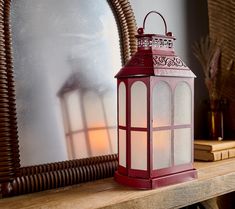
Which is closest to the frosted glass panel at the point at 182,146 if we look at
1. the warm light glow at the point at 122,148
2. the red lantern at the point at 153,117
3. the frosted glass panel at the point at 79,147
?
the red lantern at the point at 153,117

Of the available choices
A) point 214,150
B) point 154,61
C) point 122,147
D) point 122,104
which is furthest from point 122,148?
point 214,150

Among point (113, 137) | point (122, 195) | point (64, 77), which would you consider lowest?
point (122, 195)

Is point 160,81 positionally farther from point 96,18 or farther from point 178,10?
point 178,10

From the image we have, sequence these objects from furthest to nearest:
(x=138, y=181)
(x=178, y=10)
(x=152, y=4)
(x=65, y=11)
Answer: (x=178, y=10) < (x=152, y=4) < (x=65, y=11) < (x=138, y=181)

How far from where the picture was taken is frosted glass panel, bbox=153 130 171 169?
869 millimetres

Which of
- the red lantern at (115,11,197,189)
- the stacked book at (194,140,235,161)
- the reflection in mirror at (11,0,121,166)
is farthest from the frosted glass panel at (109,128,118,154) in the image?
the stacked book at (194,140,235,161)

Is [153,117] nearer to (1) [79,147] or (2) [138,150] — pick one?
(2) [138,150]

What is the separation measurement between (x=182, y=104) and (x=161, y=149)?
0.40ft

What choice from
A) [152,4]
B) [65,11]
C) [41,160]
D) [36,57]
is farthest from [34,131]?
[152,4]

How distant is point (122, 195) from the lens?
2.65ft

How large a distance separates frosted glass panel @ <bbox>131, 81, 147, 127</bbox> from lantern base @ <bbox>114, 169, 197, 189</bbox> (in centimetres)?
12

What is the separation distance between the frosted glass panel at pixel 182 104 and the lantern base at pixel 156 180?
123 millimetres

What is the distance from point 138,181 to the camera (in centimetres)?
86

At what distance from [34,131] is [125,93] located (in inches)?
9.1
